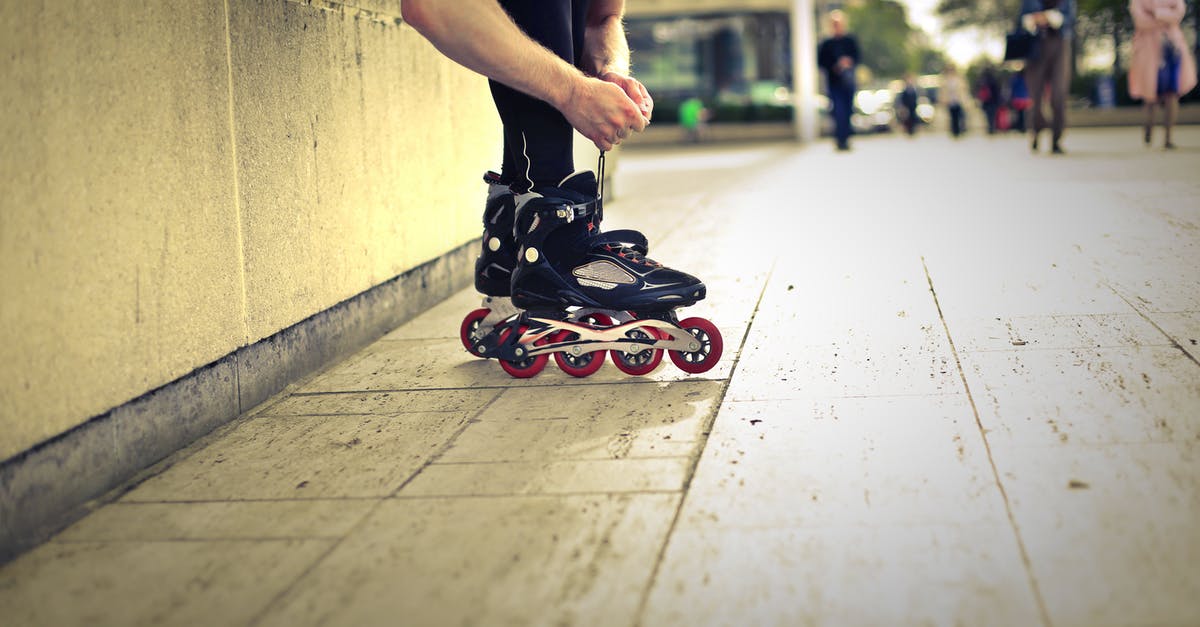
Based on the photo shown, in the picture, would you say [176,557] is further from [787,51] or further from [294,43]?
[787,51]

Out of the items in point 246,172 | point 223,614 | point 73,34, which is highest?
point 73,34

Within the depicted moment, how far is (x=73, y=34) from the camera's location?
2.84m

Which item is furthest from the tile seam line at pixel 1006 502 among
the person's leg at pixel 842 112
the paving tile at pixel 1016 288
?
the person's leg at pixel 842 112

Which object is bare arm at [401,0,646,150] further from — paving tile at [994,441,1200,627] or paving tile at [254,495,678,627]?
paving tile at [994,441,1200,627]

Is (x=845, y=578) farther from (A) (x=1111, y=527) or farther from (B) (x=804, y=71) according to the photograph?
(B) (x=804, y=71)

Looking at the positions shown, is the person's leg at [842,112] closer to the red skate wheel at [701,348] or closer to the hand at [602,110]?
the red skate wheel at [701,348]

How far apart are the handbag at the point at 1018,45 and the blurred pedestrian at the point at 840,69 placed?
3522 millimetres

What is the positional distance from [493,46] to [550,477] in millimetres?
1287

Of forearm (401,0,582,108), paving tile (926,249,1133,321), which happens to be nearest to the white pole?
paving tile (926,249,1133,321)

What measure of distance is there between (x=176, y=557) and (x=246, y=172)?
5.26ft

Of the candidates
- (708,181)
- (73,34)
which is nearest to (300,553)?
(73,34)

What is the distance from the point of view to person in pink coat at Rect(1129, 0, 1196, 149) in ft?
38.5

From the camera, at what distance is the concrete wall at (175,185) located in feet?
8.75

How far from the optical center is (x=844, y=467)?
279 cm
